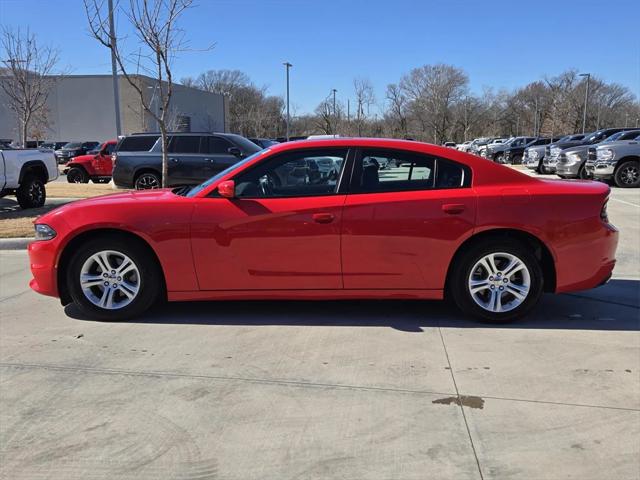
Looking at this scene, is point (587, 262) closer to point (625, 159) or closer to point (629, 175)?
point (625, 159)

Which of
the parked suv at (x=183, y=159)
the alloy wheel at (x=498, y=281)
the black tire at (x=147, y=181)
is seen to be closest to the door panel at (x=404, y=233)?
the alloy wheel at (x=498, y=281)

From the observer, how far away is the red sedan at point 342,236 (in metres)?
4.54

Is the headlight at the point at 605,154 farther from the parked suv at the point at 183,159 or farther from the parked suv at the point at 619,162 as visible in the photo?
the parked suv at the point at 183,159

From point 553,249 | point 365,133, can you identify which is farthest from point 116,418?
point 365,133

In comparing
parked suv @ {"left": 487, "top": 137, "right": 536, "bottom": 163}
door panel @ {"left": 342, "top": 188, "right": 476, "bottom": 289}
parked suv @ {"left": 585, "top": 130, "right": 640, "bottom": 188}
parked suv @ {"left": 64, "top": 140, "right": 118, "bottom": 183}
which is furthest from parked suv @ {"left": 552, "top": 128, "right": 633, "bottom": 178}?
parked suv @ {"left": 64, "top": 140, "right": 118, "bottom": 183}

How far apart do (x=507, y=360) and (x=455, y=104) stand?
7461cm

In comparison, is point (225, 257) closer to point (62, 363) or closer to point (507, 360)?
point (62, 363)

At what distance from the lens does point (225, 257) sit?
460cm

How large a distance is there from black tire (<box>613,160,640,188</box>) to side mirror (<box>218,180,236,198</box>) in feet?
52.5

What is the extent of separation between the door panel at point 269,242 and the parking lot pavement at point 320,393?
0.43 m

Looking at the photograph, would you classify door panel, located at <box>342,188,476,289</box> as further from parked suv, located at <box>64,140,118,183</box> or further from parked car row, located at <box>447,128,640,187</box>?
parked suv, located at <box>64,140,118,183</box>

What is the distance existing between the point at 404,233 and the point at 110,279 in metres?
2.53

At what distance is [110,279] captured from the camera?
4.77 m

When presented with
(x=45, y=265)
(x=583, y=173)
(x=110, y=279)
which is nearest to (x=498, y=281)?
(x=110, y=279)
